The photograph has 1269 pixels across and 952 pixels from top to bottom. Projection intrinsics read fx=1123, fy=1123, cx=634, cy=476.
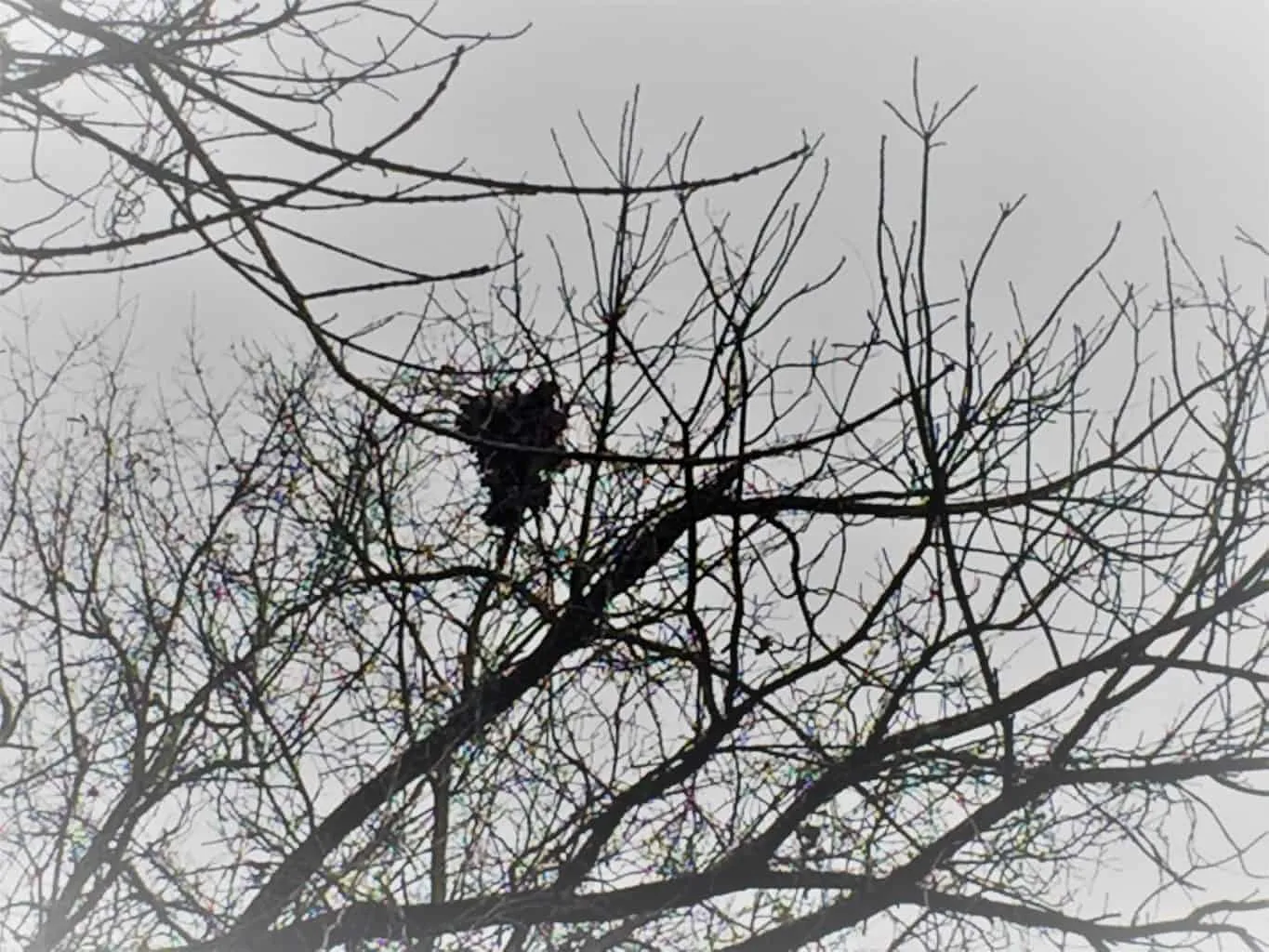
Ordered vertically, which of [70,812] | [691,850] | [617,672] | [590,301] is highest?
[590,301]

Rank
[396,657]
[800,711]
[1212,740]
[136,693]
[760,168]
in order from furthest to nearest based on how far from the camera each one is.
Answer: [136,693] < [396,657] < [800,711] < [1212,740] < [760,168]

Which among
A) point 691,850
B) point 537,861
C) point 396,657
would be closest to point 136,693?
point 396,657

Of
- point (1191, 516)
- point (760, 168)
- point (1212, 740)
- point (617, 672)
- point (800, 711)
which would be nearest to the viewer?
point (760, 168)

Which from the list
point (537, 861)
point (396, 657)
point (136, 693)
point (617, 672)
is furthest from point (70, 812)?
point (617, 672)

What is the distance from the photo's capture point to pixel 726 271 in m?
3.71

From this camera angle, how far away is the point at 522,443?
420 cm

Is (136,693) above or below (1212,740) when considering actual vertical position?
above

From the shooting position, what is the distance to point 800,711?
166 inches

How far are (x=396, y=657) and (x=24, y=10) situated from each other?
3.43 metres

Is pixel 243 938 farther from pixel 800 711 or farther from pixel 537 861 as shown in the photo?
pixel 800 711

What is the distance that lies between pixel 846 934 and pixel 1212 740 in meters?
1.51

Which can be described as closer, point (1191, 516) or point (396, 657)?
point (1191, 516)

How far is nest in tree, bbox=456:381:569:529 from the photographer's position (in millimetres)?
4395

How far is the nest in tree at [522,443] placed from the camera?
4.39 m
